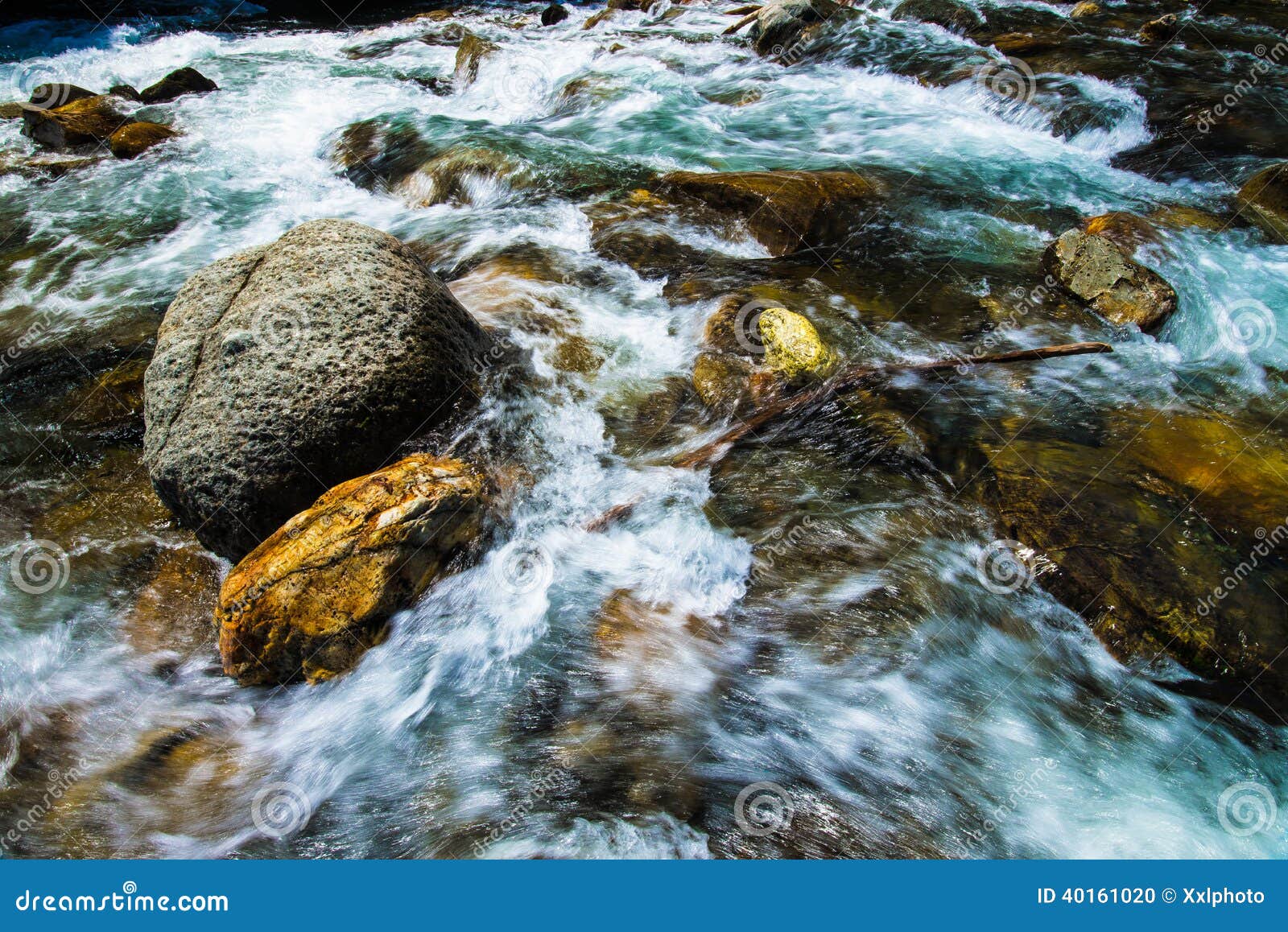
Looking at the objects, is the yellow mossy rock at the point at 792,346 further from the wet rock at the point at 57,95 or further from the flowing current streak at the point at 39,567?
the wet rock at the point at 57,95

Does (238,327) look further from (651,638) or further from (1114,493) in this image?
(1114,493)

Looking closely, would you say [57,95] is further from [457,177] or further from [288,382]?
[288,382]

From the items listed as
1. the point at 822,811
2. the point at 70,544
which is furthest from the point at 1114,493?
the point at 70,544

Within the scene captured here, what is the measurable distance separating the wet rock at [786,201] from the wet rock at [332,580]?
465 centimetres

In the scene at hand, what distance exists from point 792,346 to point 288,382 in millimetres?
3522

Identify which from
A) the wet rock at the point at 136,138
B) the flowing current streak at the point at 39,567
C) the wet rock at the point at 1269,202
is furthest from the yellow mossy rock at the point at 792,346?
the wet rock at the point at 136,138

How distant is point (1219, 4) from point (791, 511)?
16.0 m

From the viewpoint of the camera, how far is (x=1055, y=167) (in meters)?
8.89

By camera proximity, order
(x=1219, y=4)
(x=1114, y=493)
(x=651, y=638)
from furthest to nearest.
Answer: (x=1219, y=4), (x=1114, y=493), (x=651, y=638)

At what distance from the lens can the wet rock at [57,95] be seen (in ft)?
37.9

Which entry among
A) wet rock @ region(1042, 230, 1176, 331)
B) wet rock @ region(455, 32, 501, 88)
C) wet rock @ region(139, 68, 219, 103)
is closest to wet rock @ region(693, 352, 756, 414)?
wet rock @ region(1042, 230, 1176, 331)

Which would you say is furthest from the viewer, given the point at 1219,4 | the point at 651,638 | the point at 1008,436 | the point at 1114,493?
the point at 1219,4

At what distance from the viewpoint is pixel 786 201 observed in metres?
7.32

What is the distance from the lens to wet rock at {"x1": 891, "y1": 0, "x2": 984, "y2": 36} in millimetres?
13172
